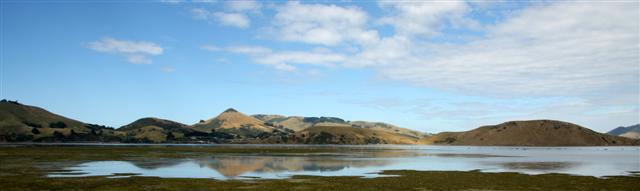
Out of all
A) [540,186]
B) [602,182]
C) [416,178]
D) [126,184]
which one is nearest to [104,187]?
[126,184]

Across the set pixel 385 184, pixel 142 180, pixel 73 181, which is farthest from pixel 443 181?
pixel 73 181

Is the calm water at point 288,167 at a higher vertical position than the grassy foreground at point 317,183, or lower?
higher

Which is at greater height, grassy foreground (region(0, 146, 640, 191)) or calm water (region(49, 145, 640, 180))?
calm water (region(49, 145, 640, 180))

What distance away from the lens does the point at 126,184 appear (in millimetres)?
48594

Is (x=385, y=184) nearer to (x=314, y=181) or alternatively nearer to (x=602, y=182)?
(x=314, y=181)

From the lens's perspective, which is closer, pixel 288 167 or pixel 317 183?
pixel 317 183

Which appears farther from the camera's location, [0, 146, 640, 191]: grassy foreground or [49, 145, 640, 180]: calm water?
[49, 145, 640, 180]: calm water

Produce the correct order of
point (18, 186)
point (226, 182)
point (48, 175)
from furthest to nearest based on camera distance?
1. point (48, 175)
2. point (226, 182)
3. point (18, 186)

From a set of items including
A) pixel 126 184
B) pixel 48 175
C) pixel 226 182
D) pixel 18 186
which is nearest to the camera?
pixel 18 186

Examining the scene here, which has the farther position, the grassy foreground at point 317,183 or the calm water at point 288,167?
the calm water at point 288,167

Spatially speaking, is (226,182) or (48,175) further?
(48,175)

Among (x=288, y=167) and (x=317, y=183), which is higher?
(x=288, y=167)

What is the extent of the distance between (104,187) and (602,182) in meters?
47.9

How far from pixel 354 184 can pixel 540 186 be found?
1738 cm
